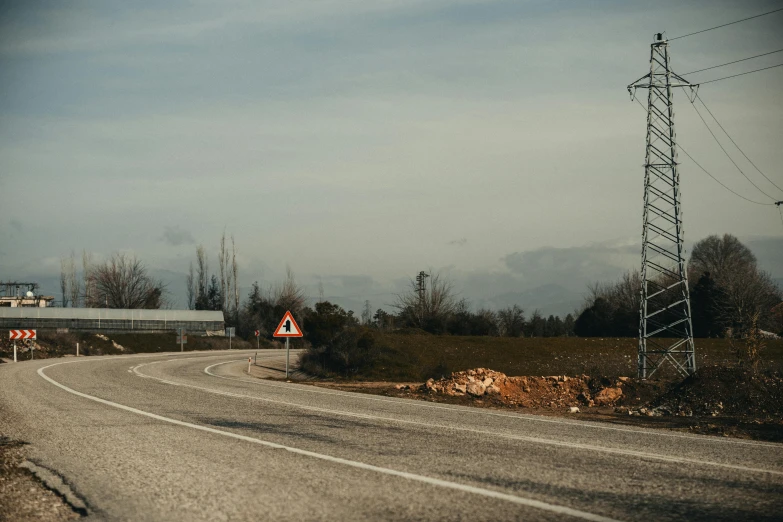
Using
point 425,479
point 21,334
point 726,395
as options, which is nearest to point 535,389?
point 726,395

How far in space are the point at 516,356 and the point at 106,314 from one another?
51.7 meters

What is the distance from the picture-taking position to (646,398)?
70.3 ft

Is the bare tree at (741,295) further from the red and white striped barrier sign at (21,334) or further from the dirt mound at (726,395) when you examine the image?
the red and white striped barrier sign at (21,334)

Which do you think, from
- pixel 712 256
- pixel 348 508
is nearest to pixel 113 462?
pixel 348 508

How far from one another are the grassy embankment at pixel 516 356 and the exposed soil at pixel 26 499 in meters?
27.5

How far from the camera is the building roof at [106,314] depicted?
76500 mm

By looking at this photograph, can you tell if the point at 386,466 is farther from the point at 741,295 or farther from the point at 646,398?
the point at 741,295

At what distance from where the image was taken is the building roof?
76.5m

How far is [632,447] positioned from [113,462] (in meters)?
6.82

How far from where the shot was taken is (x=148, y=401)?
55.0ft

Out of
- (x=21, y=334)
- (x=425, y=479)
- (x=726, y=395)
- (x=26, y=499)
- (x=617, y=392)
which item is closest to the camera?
(x=26, y=499)

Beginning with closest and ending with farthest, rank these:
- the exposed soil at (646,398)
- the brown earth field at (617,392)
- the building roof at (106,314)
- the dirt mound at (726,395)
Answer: the exposed soil at (646,398) < the brown earth field at (617,392) < the dirt mound at (726,395) < the building roof at (106,314)

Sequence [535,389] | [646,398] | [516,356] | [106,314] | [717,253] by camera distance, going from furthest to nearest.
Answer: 1. [717,253]
2. [106,314]
3. [516,356]
4. [535,389]
5. [646,398]

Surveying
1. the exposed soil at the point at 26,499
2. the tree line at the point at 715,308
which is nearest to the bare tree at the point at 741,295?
the tree line at the point at 715,308
